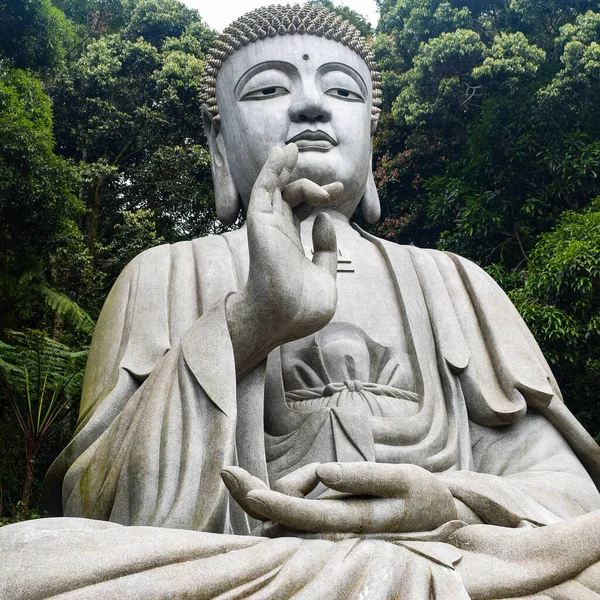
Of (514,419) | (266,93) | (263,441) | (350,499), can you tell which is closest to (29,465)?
(266,93)

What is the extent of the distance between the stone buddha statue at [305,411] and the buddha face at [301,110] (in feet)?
0.04

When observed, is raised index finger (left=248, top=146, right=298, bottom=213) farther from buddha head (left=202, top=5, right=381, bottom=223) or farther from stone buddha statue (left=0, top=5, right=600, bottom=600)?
buddha head (left=202, top=5, right=381, bottom=223)

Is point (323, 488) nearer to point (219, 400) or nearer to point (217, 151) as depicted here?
point (219, 400)

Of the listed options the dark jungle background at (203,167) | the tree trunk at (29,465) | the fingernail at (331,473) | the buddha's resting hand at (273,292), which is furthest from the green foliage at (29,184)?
the fingernail at (331,473)

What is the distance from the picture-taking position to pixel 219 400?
14.5 ft

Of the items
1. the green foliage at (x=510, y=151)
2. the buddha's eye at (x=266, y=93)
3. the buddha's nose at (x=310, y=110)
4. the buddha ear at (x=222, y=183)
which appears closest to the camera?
the buddha's nose at (x=310, y=110)

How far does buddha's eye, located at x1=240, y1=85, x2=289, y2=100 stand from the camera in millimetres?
6281

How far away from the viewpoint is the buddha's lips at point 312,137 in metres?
6.11

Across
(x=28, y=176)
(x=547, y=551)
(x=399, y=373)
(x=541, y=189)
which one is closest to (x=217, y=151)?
(x=399, y=373)

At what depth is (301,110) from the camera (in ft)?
20.0

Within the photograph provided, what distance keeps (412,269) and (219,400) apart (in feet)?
6.33

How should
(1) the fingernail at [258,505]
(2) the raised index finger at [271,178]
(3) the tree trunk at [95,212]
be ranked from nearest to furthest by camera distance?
(1) the fingernail at [258,505]
(2) the raised index finger at [271,178]
(3) the tree trunk at [95,212]

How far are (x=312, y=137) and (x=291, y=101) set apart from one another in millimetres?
270

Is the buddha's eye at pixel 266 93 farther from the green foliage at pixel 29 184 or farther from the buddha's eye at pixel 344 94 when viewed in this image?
the green foliage at pixel 29 184
